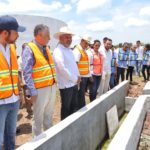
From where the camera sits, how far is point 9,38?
3.74 meters

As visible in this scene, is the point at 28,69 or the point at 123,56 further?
the point at 123,56

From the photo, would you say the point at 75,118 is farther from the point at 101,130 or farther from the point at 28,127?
the point at 28,127

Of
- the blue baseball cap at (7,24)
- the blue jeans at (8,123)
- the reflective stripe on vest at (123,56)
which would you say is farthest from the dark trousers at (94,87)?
the blue baseball cap at (7,24)

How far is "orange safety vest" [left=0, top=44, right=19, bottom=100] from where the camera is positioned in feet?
12.0

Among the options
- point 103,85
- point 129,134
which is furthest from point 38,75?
point 103,85

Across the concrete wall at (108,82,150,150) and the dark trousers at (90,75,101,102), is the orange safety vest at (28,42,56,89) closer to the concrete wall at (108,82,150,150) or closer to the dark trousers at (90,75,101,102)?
the concrete wall at (108,82,150,150)

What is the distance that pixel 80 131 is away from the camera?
195 inches

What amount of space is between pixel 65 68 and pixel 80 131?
3.43 ft

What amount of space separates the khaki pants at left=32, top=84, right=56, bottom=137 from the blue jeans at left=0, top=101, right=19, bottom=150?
2.49ft

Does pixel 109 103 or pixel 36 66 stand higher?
pixel 36 66

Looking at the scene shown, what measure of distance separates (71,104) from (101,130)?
2.65 feet

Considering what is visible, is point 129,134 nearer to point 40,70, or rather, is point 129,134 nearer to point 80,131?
point 80,131

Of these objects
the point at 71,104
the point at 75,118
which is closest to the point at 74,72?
the point at 71,104

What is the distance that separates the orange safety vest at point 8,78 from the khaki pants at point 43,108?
2.80 feet
